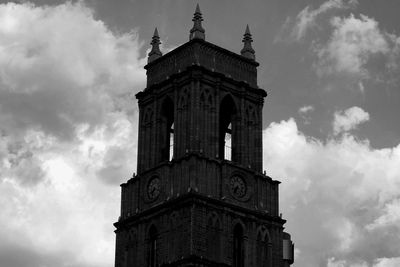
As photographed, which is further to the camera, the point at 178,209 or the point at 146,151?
the point at 146,151

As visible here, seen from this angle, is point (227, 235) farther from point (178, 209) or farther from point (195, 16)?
point (195, 16)

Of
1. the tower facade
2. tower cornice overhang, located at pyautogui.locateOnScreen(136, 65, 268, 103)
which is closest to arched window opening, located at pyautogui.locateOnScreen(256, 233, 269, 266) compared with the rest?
the tower facade

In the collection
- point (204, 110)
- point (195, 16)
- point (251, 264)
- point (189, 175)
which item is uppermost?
point (195, 16)

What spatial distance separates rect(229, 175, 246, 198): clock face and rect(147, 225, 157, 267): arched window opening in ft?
23.9

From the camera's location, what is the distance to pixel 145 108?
344ft

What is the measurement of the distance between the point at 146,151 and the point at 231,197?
30.6 feet

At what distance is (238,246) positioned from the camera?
3824 inches

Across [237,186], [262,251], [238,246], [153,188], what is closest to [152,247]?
[153,188]

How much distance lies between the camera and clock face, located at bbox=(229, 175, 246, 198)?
3880 inches

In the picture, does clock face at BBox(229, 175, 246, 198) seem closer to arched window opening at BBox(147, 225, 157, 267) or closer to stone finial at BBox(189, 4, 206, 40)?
arched window opening at BBox(147, 225, 157, 267)

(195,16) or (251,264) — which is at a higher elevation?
(195,16)

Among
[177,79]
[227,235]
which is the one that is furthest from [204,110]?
[227,235]

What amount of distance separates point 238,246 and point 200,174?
22.1 feet

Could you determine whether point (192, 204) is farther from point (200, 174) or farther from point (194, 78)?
point (194, 78)
